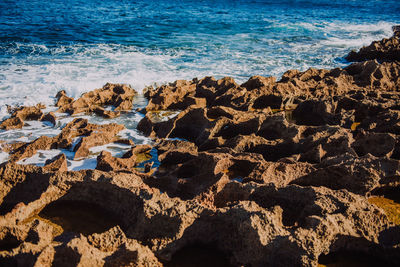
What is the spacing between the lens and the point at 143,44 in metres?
12.4

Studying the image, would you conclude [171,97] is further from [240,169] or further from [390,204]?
[390,204]

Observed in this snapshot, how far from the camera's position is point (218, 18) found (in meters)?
18.2

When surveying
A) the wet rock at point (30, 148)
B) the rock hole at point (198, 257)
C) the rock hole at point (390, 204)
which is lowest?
the wet rock at point (30, 148)

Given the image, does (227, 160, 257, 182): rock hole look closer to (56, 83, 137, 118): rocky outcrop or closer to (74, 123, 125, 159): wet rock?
(74, 123, 125, 159): wet rock

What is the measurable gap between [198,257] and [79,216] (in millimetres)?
1135

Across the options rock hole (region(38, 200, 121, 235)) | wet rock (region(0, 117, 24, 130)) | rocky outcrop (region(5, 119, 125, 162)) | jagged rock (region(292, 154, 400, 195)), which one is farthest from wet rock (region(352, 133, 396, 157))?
wet rock (region(0, 117, 24, 130))

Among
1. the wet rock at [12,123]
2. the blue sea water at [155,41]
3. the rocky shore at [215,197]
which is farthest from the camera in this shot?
the blue sea water at [155,41]

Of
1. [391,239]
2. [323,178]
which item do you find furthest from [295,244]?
[323,178]

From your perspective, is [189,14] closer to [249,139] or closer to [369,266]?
[249,139]

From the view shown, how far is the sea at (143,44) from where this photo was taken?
7.43 m

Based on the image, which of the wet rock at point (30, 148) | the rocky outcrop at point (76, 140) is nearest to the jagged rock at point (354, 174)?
the rocky outcrop at point (76, 140)

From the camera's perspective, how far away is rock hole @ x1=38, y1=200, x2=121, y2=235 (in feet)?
8.79

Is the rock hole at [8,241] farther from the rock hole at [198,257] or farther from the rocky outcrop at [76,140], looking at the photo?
the rocky outcrop at [76,140]

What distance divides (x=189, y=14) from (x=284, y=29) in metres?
5.70
